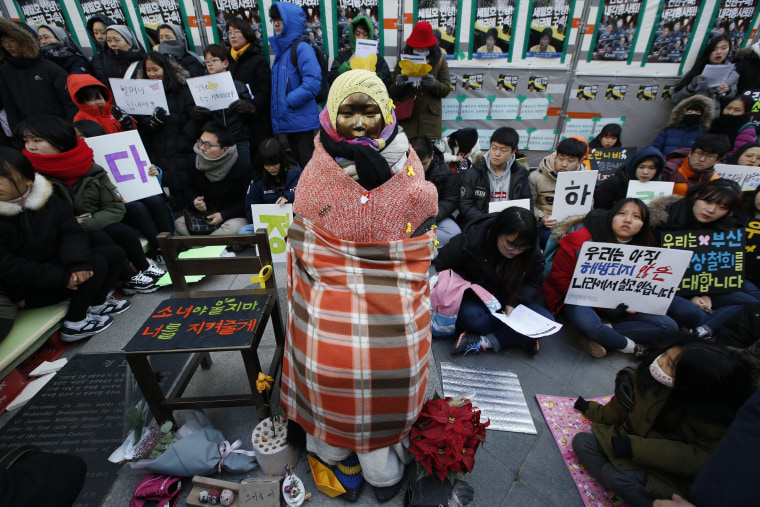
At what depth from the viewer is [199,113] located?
3861 millimetres

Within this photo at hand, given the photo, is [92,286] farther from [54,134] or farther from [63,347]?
[54,134]

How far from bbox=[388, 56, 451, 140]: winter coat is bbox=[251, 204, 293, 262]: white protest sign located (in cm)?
238

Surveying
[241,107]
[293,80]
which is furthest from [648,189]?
[241,107]

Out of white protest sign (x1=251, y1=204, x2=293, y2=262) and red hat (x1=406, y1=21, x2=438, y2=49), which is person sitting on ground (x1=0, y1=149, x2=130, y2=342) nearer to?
white protest sign (x1=251, y1=204, x2=293, y2=262)

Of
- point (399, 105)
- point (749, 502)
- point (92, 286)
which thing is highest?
point (399, 105)

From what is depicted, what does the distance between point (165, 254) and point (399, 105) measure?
376 centimetres

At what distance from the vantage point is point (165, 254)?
197 cm

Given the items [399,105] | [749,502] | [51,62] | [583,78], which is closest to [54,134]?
[51,62]

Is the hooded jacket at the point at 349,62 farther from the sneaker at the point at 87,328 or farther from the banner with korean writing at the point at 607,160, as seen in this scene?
the sneaker at the point at 87,328

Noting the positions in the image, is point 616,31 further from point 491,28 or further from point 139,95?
point 139,95

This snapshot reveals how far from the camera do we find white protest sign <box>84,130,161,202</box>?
3266mm

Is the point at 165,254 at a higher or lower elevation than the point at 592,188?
higher

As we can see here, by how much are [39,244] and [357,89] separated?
103 inches

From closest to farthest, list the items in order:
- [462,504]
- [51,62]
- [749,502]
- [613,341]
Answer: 1. [749,502]
2. [462,504]
3. [613,341]
4. [51,62]
